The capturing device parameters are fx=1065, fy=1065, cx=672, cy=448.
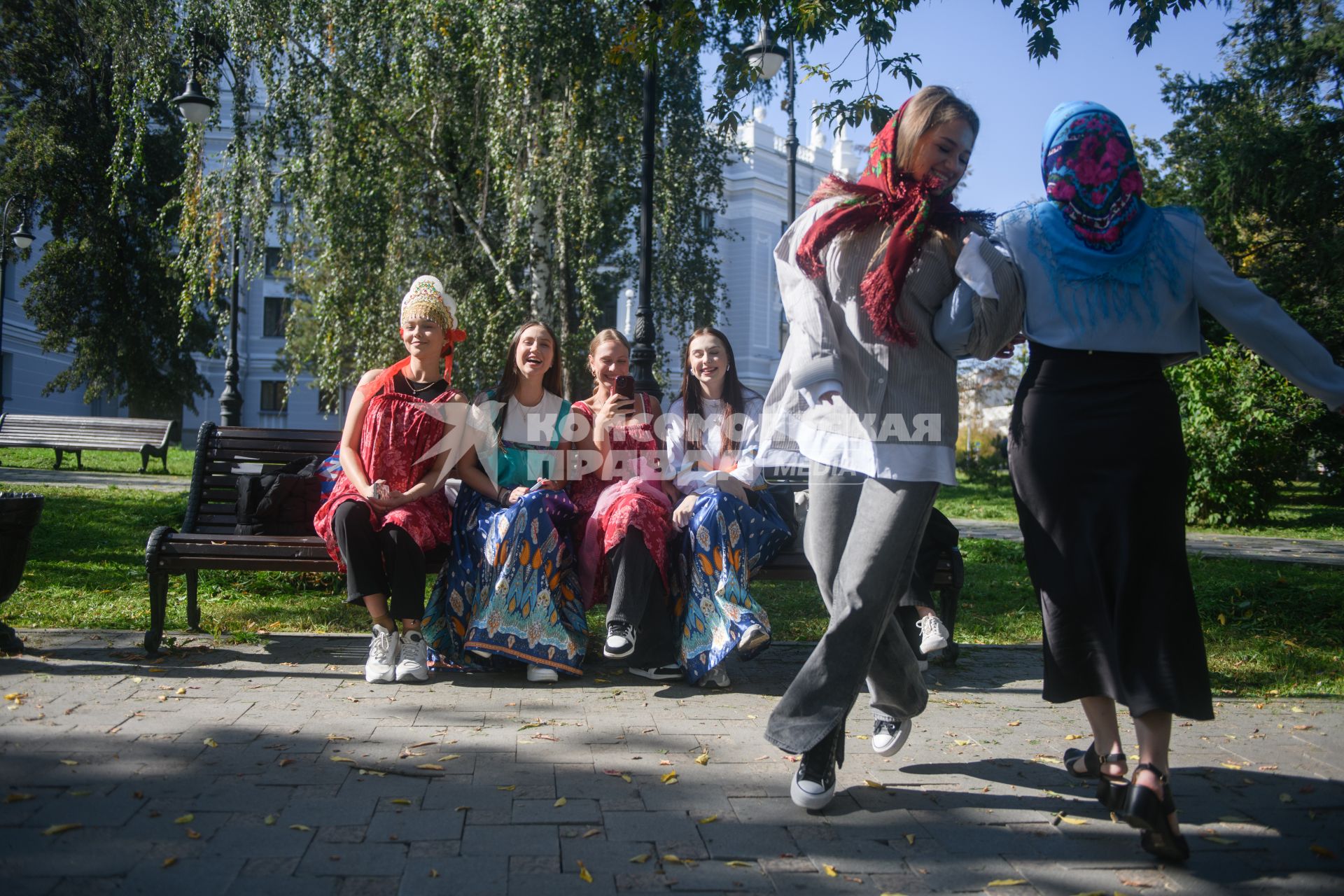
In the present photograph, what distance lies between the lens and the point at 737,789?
3295 millimetres

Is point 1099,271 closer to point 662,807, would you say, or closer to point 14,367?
point 662,807

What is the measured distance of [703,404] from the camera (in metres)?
5.32

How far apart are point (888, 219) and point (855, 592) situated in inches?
43.0

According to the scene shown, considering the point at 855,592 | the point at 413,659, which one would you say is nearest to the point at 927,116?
the point at 855,592

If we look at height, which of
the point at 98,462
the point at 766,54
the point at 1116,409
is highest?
the point at 766,54

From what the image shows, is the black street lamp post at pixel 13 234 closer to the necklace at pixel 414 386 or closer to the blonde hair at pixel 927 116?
the necklace at pixel 414 386

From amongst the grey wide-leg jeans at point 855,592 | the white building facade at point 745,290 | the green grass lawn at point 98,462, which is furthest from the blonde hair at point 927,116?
the white building facade at point 745,290

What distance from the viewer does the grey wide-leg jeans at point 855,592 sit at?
10.1ft

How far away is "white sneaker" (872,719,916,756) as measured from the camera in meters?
3.48

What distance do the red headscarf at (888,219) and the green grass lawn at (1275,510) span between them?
31.3 feet

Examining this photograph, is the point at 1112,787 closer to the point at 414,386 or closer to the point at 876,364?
the point at 876,364

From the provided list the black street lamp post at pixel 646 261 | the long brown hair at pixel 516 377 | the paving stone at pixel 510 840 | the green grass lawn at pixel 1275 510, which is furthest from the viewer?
the green grass lawn at pixel 1275 510

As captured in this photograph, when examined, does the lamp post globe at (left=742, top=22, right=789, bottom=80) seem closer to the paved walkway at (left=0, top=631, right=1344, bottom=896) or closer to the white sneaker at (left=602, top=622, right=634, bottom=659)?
the white sneaker at (left=602, top=622, right=634, bottom=659)

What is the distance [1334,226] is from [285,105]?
1261cm
